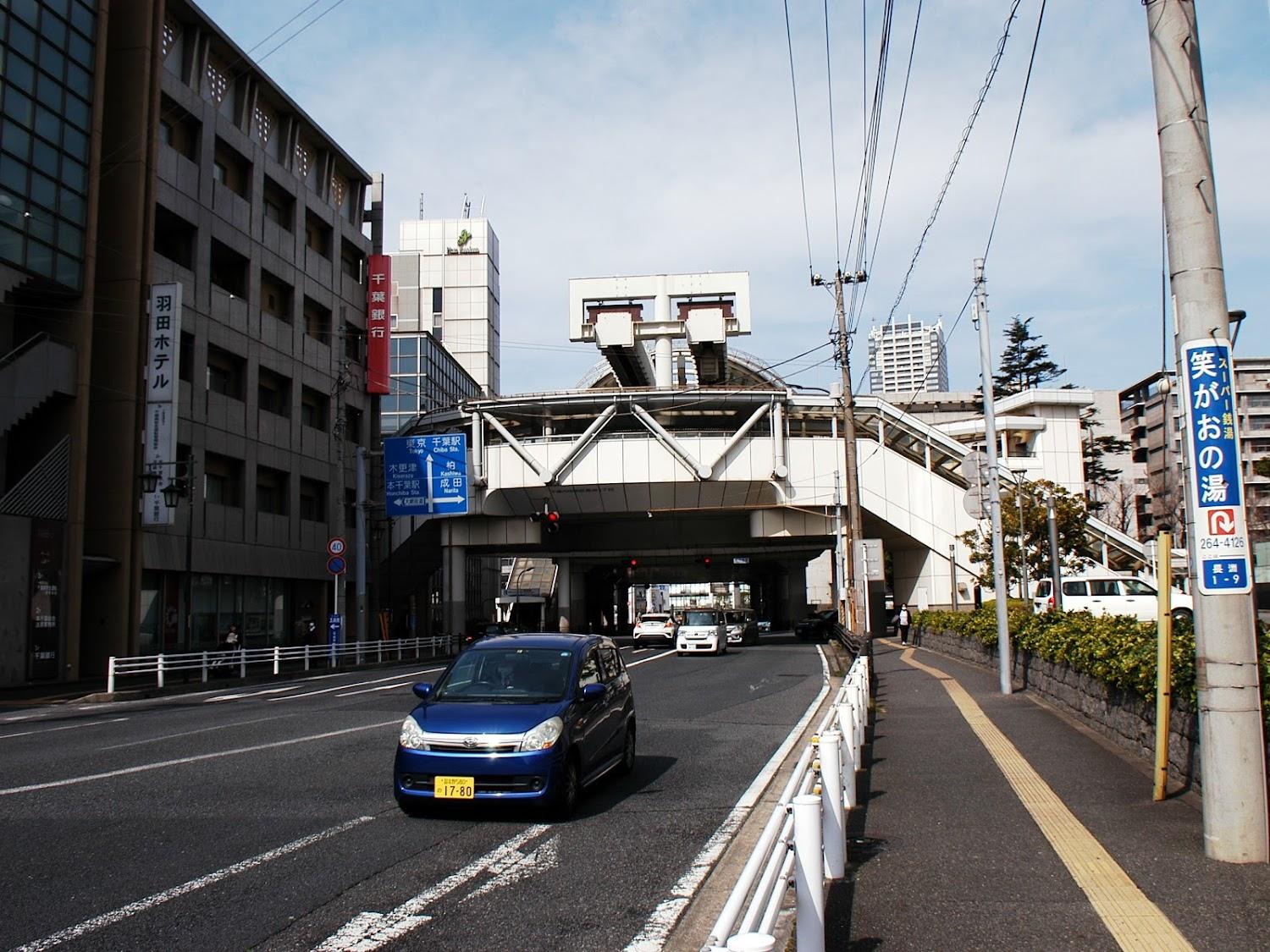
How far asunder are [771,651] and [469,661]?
30.8 m

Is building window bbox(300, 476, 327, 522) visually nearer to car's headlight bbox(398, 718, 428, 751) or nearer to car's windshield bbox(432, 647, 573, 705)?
car's windshield bbox(432, 647, 573, 705)

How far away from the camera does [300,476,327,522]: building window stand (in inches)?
1751

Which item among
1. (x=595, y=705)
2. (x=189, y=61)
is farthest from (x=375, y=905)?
(x=189, y=61)

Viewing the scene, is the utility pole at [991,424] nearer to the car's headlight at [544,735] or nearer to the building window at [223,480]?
the car's headlight at [544,735]

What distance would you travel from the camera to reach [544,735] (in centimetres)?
866

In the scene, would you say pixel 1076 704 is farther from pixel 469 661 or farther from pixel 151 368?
pixel 151 368

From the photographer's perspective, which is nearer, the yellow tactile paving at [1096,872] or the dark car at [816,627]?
the yellow tactile paving at [1096,872]

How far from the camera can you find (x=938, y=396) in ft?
276

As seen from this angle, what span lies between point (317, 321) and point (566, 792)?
40.1 meters

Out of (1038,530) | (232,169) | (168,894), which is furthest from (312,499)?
(168,894)

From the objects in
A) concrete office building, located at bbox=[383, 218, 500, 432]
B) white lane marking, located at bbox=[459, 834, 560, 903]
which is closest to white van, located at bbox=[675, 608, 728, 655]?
white lane marking, located at bbox=[459, 834, 560, 903]

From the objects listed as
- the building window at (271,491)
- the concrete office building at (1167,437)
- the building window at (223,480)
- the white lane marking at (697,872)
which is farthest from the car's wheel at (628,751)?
the concrete office building at (1167,437)

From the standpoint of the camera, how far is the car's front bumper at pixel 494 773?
847 centimetres

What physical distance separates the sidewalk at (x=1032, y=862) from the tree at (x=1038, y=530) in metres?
30.6
